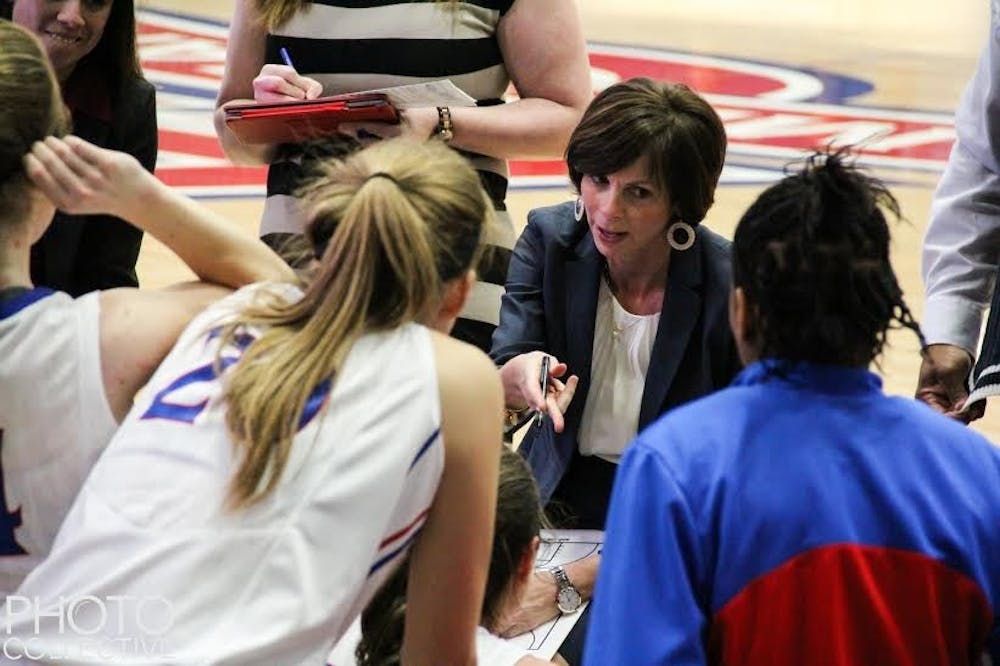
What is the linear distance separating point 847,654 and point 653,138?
1275 mm

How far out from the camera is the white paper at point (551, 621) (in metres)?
2.18

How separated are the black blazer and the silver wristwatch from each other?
0.98 m

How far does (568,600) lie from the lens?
8.43 feet

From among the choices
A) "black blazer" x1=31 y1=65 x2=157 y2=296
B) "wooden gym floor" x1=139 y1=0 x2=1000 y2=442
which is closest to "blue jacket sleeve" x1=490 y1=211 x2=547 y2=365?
"black blazer" x1=31 y1=65 x2=157 y2=296

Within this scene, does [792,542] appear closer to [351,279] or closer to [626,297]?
[351,279]

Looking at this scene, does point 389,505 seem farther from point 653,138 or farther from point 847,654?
point 653,138

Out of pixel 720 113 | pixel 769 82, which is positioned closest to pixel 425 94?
pixel 720 113

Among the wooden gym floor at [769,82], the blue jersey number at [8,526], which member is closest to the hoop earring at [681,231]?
the blue jersey number at [8,526]

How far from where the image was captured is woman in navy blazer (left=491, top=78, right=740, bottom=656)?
2736mm

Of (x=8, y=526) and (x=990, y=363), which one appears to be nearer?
(x=8, y=526)

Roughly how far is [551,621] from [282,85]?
99 centimetres

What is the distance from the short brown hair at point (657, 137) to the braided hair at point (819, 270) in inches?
39.1

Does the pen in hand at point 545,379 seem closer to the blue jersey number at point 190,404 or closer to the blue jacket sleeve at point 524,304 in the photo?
the blue jacket sleeve at point 524,304

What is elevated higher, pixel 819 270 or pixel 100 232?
pixel 819 270
